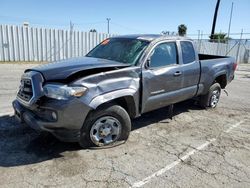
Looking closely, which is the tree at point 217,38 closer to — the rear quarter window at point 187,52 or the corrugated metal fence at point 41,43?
the corrugated metal fence at point 41,43

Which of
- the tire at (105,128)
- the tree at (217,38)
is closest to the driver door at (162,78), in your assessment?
the tire at (105,128)

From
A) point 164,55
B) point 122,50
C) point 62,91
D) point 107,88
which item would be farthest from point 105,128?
point 164,55

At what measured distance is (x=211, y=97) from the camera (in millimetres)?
6430

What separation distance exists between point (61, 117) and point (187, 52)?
3376 millimetres

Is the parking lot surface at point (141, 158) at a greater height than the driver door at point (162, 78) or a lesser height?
lesser

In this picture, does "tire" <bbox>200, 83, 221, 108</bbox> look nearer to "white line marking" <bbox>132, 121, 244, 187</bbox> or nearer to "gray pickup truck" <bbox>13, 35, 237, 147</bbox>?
"gray pickup truck" <bbox>13, 35, 237, 147</bbox>

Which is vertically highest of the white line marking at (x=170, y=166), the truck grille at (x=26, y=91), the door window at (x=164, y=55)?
the door window at (x=164, y=55)

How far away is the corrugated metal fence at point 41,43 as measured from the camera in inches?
539

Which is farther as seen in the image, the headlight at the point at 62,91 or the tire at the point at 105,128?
the tire at the point at 105,128

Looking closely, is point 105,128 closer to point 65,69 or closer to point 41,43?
point 65,69

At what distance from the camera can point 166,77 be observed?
4.60m

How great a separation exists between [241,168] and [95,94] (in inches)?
96.1

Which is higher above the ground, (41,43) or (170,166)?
(41,43)

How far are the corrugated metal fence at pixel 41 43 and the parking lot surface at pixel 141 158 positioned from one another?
9.85m
